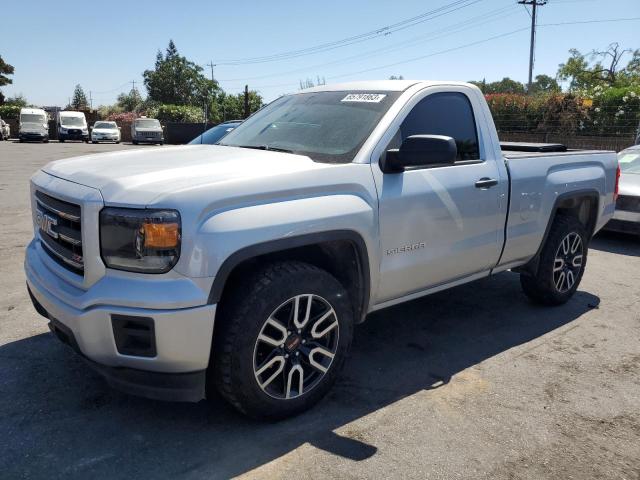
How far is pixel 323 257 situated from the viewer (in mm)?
3293

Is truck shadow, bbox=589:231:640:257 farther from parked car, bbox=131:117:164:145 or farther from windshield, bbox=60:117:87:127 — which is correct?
windshield, bbox=60:117:87:127

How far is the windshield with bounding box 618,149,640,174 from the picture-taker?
8.67 meters

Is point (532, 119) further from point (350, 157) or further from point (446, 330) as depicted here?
point (350, 157)

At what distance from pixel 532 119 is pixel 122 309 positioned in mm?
16723

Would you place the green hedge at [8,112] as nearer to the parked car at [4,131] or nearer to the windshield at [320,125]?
the parked car at [4,131]

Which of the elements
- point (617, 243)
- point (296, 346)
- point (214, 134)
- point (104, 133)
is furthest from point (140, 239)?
point (104, 133)

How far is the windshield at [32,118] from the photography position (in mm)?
35375

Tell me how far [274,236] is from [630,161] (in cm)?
829

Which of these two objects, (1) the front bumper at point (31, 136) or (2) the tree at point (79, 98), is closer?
(1) the front bumper at point (31, 136)

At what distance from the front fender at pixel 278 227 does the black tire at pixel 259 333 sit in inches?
7.6

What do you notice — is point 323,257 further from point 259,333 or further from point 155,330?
point 155,330

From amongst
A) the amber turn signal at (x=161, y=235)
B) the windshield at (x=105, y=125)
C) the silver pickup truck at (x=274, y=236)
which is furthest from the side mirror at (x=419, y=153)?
the windshield at (x=105, y=125)

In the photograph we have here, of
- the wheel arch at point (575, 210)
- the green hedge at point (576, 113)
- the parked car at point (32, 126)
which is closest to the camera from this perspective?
the wheel arch at point (575, 210)

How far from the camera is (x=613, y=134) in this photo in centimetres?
1443
